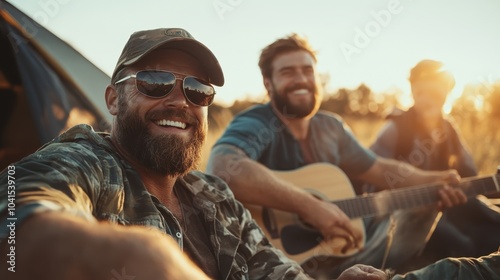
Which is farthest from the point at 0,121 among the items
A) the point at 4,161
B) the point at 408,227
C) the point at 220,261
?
the point at 408,227

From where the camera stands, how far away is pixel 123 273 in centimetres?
67

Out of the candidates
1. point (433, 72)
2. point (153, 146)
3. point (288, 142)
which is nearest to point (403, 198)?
point (288, 142)

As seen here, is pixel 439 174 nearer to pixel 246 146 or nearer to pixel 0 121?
pixel 246 146

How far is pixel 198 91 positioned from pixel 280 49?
2.09 meters

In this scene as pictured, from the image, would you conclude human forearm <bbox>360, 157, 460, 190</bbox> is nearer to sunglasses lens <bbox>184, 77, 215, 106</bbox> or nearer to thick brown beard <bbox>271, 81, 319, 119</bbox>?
thick brown beard <bbox>271, 81, 319, 119</bbox>

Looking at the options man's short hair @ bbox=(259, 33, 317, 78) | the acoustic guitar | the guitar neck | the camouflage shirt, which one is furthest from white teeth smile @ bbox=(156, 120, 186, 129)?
man's short hair @ bbox=(259, 33, 317, 78)

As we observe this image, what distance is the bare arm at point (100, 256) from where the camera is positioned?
25.7 inches

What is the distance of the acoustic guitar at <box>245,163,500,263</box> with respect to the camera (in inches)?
127

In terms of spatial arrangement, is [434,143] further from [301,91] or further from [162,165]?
[162,165]

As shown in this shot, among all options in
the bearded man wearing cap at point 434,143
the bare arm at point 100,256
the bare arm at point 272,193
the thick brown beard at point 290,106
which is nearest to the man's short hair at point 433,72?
the bearded man wearing cap at point 434,143

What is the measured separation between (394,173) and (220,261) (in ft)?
8.77

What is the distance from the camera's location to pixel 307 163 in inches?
147

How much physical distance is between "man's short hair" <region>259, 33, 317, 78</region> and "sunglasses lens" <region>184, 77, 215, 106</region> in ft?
6.59

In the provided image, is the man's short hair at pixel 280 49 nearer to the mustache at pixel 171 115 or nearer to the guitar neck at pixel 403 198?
the guitar neck at pixel 403 198
